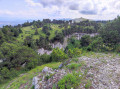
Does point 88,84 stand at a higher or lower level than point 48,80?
higher

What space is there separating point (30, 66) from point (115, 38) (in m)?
18.4

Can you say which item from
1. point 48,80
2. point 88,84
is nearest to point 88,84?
point 88,84

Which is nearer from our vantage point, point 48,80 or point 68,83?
point 68,83

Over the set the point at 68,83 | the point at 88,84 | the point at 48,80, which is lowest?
the point at 48,80

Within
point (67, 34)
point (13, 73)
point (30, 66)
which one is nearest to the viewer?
point (13, 73)

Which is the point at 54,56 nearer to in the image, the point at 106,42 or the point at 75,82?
the point at 106,42

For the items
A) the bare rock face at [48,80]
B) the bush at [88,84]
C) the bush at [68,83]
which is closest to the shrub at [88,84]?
the bush at [88,84]

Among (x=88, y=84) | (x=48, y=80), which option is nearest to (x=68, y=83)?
(x=88, y=84)

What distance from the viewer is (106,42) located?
1491cm

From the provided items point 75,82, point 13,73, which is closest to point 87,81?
point 75,82

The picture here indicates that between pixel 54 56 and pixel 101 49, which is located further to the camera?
→ pixel 54 56

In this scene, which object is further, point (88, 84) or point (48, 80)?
point (48, 80)

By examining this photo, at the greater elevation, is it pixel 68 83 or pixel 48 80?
pixel 68 83

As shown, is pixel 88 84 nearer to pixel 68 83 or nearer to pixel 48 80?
pixel 68 83
